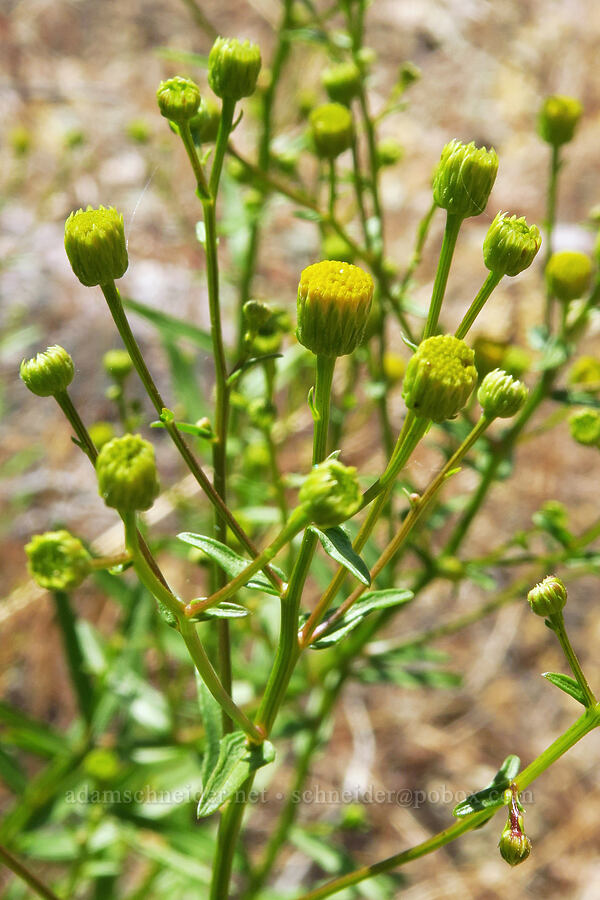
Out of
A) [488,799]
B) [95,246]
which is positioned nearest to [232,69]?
[95,246]

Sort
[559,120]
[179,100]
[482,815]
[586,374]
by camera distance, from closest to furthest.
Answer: [482,815] < [179,100] < [559,120] < [586,374]

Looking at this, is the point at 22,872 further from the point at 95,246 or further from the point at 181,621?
the point at 95,246

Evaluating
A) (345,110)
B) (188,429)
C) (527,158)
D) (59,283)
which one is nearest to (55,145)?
(59,283)

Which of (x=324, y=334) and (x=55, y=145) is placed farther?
(x=55, y=145)

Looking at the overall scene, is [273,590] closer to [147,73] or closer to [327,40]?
[327,40]

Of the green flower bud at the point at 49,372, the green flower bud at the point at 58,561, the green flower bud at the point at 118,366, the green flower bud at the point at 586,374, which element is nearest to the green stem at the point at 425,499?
the green flower bud at the point at 58,561

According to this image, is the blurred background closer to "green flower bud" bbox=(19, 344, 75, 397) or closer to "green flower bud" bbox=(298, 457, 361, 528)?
"green flower bud" bbox=(19, 344, 75, 397)
